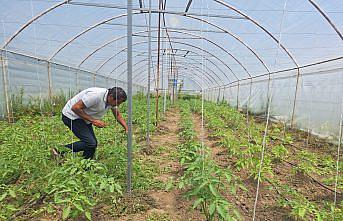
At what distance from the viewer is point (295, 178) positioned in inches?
143

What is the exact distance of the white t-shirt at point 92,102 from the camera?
306 centimetres

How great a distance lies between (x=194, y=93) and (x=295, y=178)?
22999 millimetres

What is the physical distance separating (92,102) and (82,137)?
45 centimetres

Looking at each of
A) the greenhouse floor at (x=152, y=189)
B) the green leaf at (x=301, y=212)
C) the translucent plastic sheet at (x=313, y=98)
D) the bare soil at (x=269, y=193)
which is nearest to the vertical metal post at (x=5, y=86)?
the greenhouse floor at (x=152, y=189)

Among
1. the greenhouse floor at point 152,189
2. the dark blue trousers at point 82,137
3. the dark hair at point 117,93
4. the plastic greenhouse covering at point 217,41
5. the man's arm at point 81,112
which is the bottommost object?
the greenhouse floor at point 152,189

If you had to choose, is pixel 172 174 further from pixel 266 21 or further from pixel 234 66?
pixel 234 66

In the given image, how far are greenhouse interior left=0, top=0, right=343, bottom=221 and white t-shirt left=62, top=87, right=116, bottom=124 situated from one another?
0.02 metres

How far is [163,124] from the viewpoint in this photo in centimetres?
814

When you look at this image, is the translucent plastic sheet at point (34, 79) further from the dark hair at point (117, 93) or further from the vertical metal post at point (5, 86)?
the dark hair at point (117, 93)

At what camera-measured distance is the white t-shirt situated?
10.1 feet

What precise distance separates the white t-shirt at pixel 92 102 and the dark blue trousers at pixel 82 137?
0.08m

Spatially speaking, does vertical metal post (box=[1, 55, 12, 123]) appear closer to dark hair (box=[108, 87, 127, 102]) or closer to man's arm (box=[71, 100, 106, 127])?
man's arm (box=[71, 100, 106, 127])

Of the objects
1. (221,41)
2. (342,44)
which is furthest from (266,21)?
(221,41)

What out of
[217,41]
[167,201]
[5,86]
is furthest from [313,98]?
[5,86]
